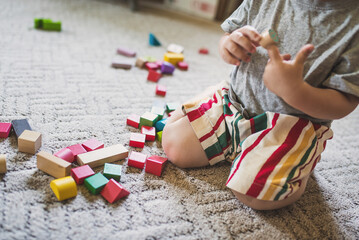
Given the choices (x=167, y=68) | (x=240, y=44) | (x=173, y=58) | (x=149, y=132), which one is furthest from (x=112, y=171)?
(x=173, y=58)

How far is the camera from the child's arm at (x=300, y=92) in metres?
0.62

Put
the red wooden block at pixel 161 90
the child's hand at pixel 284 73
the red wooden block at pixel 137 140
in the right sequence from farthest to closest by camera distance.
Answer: the red wooden block at pixel 161 90, the red wooden block at pixel 137 140, the child's hand at pixel 284 73

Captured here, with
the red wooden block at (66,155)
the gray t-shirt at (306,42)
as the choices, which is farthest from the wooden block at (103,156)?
the gray t-shirt at (306,42)

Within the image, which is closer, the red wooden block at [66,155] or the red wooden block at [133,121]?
the red wooden block at [66,155]

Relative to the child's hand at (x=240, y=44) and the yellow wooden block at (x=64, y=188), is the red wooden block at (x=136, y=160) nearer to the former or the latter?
the yellow wooden block at (x=64, y=188)

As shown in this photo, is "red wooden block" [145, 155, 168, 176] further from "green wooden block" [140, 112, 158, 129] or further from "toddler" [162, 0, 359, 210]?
"green wooden block" [140, 112, 158, 129]

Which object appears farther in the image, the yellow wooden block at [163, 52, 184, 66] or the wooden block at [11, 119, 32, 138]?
the yellow wooden block at [163, 52, 184, 66]

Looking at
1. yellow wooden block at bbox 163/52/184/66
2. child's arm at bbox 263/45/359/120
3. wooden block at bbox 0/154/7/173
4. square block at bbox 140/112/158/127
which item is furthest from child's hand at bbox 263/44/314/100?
yellow wooden block at bbox 163/52/184/66

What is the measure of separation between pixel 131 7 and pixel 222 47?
1.49 meters

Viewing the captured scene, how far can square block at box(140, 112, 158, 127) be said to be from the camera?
913 mm

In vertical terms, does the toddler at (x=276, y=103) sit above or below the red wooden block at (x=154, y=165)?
above

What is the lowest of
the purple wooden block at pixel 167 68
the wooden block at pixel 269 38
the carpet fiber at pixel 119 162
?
the carpet fiber at pixel 119 162

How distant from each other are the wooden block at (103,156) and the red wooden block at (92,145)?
3cm

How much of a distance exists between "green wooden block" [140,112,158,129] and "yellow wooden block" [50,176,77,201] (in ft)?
1.02
